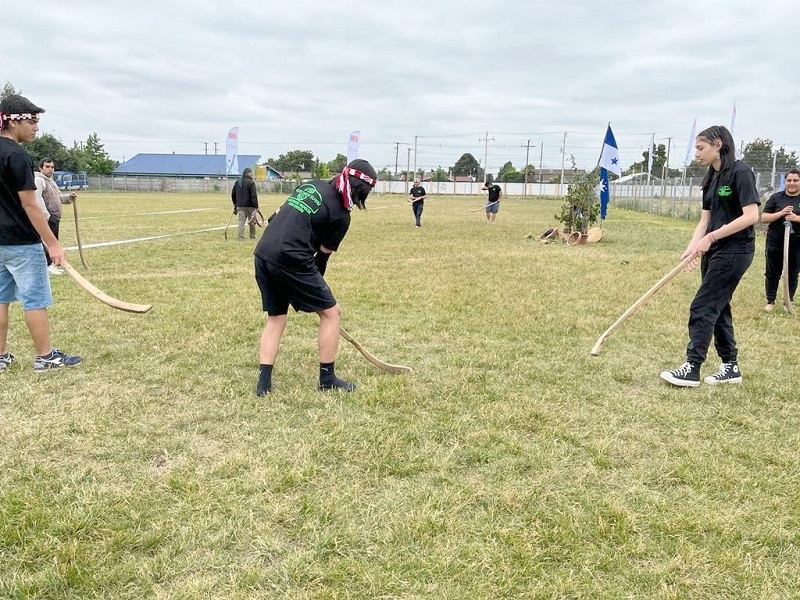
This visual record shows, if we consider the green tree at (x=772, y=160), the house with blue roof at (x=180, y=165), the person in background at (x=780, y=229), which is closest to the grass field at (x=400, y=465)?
the person in background at (x=780, y=229)

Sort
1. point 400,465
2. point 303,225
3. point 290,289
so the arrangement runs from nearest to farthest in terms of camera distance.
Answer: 1. point 400,465
2. point 303,225
3. point 290,289

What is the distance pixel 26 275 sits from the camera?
14.7ft

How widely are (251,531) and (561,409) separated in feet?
7.65

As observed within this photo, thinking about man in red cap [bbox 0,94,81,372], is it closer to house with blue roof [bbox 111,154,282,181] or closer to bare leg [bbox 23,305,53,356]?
bare leg [bbox 23,305,53,356]

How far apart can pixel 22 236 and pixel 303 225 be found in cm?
225

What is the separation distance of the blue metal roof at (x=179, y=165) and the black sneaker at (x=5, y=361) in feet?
245

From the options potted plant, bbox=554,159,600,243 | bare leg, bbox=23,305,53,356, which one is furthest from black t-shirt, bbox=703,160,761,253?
potted plant, bbox=554,159,600,243

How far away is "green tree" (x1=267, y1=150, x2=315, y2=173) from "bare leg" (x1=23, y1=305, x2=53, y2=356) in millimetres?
96867

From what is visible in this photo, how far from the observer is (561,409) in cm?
408

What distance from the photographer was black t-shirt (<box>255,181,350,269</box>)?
3.88 m

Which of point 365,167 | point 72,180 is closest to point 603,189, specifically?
point 365,167

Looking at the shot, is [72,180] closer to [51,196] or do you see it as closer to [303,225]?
[51,196]

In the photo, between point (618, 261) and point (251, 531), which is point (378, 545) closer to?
point (251, 531)

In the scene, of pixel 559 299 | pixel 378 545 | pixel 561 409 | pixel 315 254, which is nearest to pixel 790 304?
pixel 559 299
